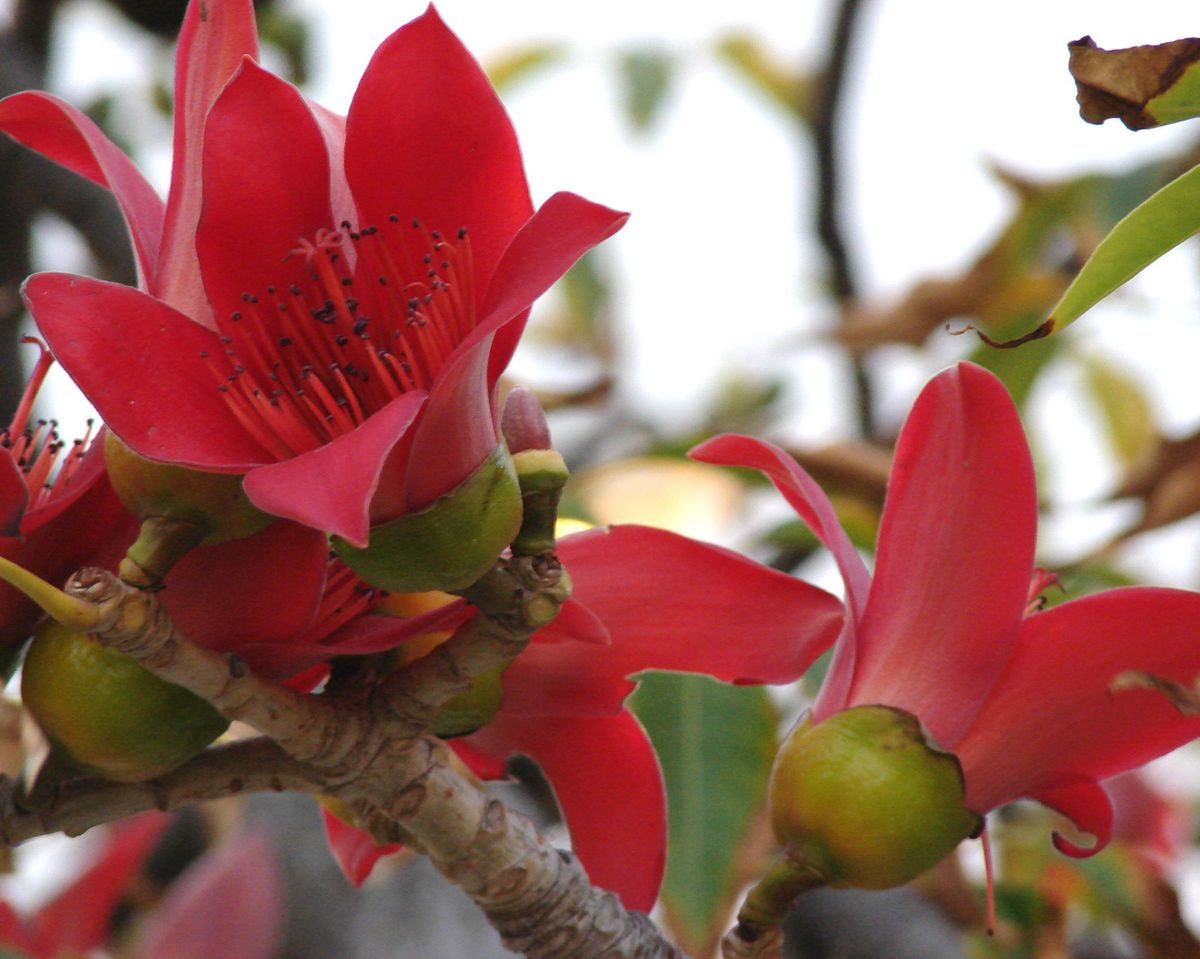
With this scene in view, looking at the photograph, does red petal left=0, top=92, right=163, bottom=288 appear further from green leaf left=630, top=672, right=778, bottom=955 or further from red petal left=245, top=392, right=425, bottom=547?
green leaf left=630, top=672, right=778, bottom=955

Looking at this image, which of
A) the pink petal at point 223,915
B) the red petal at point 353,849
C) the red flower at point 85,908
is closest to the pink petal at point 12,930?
the red flower at point 85,908

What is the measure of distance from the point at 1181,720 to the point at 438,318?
38 cm

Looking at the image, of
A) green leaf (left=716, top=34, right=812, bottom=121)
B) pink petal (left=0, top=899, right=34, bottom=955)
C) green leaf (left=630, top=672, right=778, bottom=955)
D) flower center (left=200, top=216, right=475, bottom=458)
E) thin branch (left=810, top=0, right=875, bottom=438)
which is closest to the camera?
flower center (left=200, top=216, right=475, bottom=458)

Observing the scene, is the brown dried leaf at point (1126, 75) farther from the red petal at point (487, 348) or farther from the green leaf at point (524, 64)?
the green leaf at point (524, 64)

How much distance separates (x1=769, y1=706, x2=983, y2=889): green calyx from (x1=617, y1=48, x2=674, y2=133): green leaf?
1.82 meters

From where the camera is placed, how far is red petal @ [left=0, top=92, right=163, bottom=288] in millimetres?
600

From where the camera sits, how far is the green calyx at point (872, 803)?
24.9 inches

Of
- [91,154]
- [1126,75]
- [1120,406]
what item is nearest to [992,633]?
[1126,75]

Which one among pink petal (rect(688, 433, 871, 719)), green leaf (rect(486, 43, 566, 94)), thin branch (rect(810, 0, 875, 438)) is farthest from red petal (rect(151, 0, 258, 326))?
green leaf (rect(486, 43, 566, 94))

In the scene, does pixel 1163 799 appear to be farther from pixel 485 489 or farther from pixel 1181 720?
pixel 485 489

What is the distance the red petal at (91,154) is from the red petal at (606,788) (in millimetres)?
283

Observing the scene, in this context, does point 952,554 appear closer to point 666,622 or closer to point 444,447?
point 666,622

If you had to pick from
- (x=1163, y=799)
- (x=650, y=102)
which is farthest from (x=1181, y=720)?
(x=650, y=102)

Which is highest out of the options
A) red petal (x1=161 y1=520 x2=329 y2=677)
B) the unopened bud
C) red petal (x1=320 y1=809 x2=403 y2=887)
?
the unopened bud
